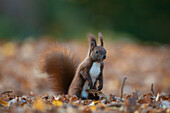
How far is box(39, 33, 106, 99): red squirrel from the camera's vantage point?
373 cm

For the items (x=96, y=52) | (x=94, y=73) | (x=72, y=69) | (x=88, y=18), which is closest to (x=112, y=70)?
(x=72, y=69)

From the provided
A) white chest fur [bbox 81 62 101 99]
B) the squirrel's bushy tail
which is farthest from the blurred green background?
white chest fur [bbox 81 62 101 99]

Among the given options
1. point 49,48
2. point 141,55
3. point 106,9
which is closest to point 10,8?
point 106,9

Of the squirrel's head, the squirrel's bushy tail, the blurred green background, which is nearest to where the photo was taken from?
the squirrel's head

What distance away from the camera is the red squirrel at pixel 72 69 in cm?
373

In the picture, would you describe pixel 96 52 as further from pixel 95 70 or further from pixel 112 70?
pixel 112 70

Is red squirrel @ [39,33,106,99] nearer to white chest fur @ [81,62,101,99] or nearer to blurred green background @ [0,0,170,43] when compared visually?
white chest fur @ [81,62,101,99]

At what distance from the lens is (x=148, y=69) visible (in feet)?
27.3

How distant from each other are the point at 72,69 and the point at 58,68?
169 mm

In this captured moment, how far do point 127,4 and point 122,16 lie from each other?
49 centimetres

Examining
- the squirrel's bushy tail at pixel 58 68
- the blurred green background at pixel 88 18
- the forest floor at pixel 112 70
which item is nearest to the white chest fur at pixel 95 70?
the forest floor at pixel 112 70

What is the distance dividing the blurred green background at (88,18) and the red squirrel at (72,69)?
7314mm

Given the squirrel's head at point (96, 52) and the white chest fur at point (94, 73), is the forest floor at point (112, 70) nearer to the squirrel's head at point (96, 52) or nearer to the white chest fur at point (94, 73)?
the white chest fur at point (94, 73)

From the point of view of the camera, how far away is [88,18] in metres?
13.5
